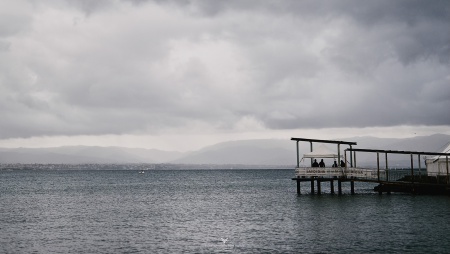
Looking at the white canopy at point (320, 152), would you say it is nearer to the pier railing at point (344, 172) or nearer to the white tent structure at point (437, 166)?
the pier railing at point (344, 172)

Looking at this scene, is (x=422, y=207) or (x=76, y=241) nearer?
(x=76, y=241)

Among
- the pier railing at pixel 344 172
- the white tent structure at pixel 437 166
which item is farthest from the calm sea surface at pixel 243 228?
the white tent structure at pixel 437 166

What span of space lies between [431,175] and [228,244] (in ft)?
123

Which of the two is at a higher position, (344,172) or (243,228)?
(344,172)

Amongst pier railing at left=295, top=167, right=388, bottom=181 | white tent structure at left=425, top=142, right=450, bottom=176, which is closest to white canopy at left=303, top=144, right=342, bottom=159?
pier railing at left=295, top=167, right=388, bottom=181

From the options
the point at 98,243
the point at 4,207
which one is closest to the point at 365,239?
the point at 98,243

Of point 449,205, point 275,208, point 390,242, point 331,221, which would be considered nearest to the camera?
point 390,242

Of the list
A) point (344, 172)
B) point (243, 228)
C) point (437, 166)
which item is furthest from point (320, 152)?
point (243, 228)

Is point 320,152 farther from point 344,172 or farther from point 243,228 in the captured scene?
point 243,228

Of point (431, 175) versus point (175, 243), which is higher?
point (431, 175)

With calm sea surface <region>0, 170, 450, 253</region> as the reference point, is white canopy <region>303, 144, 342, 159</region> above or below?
above

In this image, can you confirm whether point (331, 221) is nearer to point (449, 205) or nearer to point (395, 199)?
point (449, 205)

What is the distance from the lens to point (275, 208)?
50344mm

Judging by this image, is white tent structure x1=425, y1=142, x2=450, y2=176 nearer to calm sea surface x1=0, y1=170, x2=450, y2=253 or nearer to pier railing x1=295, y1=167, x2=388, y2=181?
calm sea surface x1=0, y1=170, x2=450, y2=253
